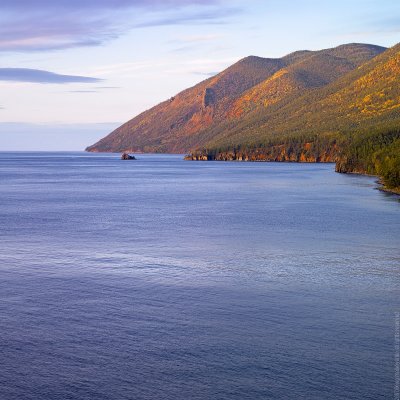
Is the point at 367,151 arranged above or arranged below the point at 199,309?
above

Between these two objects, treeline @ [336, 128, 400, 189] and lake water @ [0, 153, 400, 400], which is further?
treeline @ [336, 128, 400, 189]

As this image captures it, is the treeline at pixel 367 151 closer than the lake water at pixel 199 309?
No

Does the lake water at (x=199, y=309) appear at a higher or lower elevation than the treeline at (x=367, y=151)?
lower

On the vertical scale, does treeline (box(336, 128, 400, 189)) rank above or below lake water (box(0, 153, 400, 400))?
above

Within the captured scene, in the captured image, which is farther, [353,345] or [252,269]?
[252,269]

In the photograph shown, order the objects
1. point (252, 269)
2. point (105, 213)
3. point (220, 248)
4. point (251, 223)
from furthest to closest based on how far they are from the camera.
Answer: point (105, 213)
point (251, 223)
point (220, 248)
point (252, 269)

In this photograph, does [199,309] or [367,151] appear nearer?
[199,309]

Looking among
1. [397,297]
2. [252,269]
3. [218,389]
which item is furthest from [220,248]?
[218,389]

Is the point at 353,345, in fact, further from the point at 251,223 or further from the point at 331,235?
the point at 251,223
